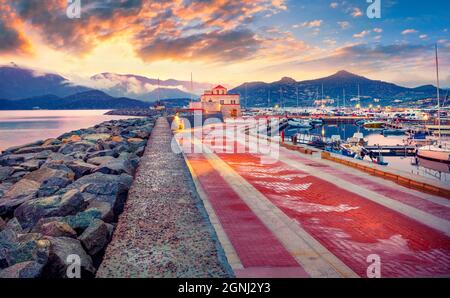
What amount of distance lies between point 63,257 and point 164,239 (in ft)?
6.46

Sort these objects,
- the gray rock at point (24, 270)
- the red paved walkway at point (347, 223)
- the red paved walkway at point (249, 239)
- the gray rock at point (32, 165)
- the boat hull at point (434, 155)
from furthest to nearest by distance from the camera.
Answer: the boat hull at point (434, 155), the gray rock at point (32, 165), the red paved walkway at point (347, 223), the red paved walkway at point (249, 239), the gray rock at point (24, 270)

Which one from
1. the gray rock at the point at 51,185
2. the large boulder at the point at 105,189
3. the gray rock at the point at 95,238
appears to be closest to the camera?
the gray rock at the point at 95,238

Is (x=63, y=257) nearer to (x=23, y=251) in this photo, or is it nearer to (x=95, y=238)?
(x=23, y=251)

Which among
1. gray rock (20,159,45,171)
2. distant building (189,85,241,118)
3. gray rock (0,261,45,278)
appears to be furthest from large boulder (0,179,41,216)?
distant building (189,85,241,118)

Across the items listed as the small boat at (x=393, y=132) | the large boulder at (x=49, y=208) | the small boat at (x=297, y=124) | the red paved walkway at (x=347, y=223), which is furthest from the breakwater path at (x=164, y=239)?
the small boat at (x=393, y=132)

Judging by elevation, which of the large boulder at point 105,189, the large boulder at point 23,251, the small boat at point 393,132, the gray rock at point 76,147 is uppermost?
the small boat at point 393,132

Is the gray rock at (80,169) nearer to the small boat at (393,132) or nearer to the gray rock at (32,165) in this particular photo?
the gray rock at (32,165)

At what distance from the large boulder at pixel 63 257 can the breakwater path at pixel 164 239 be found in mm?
241

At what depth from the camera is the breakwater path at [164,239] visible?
19.3 ft
